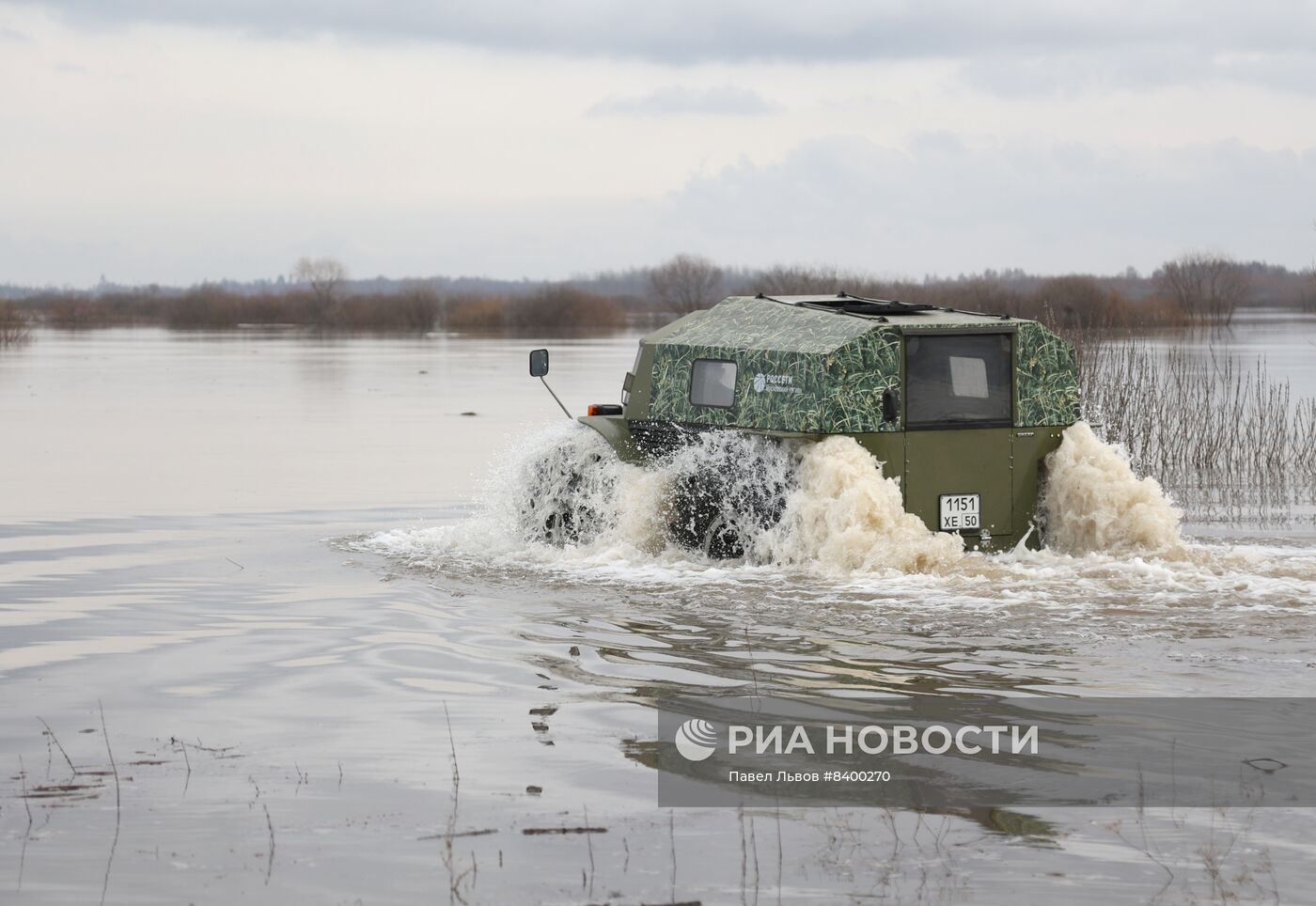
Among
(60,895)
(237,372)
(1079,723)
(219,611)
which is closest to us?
(60,895)

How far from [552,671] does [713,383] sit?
13.9 ft

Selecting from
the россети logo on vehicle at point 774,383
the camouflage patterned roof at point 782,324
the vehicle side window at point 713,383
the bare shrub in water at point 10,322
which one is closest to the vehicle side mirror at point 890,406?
the camouflage patterned roof at point 782,324

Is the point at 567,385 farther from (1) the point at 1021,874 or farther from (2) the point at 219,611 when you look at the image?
(1) the point at 1021,874

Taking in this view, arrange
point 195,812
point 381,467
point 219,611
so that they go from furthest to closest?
point 381,467
point 219,611
point 195,812

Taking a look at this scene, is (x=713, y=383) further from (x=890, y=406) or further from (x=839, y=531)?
(x=839, y=531)

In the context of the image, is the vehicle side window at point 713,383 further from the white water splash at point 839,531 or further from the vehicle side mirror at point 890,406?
the vehicle side mirror at point 890,406

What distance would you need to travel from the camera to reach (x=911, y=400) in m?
11.6

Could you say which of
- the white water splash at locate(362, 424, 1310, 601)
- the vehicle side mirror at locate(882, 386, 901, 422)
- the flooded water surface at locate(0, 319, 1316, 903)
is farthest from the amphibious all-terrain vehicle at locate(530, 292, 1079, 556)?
the flooded water surface at locate(0, 319, 1316, 903)

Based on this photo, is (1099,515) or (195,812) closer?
(195,812)

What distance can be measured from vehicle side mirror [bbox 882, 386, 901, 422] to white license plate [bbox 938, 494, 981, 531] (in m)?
0.67

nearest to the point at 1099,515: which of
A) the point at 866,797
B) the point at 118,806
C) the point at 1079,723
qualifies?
the point at 1079,723

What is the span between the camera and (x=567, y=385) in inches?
1602

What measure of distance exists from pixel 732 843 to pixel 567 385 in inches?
1381

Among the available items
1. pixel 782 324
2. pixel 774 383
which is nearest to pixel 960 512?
pixel 774 383
